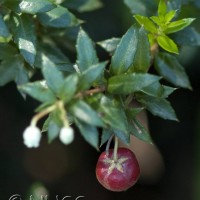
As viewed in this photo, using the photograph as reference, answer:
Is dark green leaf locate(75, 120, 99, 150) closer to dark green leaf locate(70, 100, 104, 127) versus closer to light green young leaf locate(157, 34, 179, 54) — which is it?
dark green leaf locate(70, 100, 104, 127)

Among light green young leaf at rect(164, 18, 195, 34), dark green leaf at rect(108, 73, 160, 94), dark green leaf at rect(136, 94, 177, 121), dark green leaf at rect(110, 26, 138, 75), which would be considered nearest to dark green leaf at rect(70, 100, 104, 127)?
dark green leaf at rect(108, 73, 160, 94)

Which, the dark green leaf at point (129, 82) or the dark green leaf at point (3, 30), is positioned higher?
the dark green leaf at point (3, 30)

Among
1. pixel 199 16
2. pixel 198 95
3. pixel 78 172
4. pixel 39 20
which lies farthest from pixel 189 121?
pixel 39 20

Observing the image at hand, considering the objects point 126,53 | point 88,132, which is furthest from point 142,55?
point 88,132

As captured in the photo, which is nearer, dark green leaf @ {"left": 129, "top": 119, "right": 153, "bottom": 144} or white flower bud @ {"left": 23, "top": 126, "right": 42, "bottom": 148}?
white flower bud @ {"left": 23, "top": 126, "right": 42, "bottom": 148}

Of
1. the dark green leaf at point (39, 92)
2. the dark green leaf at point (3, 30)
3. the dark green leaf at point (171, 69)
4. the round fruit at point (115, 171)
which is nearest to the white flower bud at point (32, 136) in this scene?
the dark green leaf at point (39, 92)

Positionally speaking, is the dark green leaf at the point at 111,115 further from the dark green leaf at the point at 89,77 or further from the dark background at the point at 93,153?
the dark background at the point at 93,153
